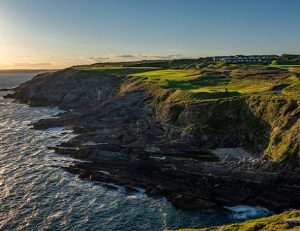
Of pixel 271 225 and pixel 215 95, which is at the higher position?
pixel 215 95

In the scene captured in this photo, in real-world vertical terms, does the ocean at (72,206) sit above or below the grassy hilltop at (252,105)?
below

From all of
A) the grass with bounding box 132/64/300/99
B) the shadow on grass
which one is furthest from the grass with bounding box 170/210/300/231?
the shadow on grass

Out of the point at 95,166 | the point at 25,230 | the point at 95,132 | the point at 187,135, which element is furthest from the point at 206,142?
the point at 25,230

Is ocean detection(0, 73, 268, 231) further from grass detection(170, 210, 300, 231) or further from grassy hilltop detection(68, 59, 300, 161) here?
grassy hilltop detection(68, 59, 300, 161)

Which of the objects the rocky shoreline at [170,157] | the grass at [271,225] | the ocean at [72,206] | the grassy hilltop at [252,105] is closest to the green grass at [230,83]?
the grassy hilltop at [252,105]

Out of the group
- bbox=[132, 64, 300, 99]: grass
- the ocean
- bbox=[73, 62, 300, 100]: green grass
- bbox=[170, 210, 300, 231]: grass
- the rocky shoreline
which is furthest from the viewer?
bbox=[132, 64, 300, 99]: grass

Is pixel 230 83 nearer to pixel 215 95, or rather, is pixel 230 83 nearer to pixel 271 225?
pixel 215 95

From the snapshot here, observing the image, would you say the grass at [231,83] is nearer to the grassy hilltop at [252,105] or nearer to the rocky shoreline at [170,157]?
the grassy hilltop at [252,105]

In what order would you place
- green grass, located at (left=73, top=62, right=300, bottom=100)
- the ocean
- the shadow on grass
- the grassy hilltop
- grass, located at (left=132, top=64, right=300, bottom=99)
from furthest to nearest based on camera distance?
1. grass, located at (left=132, top=64, right=300, bottom=99)
2. green grass, located at (left=73, top=62, right=300, bottom=100)
3. the shadow on grass
4. the grassy hilltop
5. the ocean

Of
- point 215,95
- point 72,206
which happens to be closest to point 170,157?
point 72,206
